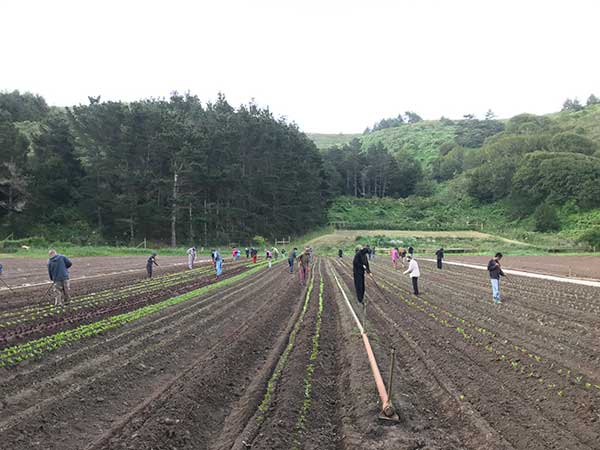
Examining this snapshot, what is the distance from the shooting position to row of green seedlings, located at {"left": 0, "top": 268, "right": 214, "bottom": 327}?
12.1m

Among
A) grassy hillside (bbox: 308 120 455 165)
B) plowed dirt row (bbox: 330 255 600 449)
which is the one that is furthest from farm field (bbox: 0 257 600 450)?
grassy hillside (bbox: 308 120 455 165)

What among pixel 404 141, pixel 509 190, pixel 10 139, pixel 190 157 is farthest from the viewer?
pixel 404 141

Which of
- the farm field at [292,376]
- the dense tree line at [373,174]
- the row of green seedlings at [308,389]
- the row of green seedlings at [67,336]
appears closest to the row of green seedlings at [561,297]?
the farm field at [292,376]

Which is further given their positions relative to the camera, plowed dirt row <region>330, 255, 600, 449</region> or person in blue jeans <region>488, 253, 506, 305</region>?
person in blue jeans <region>488, 253, 506, 305</region>

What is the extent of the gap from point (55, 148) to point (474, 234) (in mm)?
59450

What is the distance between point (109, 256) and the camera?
41.6m

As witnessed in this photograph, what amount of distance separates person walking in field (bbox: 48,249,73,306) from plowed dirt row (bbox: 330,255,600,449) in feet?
29.2

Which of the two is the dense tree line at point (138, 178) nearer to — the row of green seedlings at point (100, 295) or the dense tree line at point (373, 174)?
the row of green seedlings at point (100, 295)

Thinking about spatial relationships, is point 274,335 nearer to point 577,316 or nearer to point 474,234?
point 577,316

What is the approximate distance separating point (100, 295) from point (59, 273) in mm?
3629

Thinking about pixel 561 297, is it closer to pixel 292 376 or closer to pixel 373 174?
pixel 292 376

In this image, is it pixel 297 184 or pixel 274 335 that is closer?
pixel 274 335

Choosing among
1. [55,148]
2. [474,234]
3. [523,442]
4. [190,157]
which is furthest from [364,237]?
[523,442]

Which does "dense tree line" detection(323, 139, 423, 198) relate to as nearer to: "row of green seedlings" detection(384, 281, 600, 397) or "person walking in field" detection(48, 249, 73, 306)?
"person walking in field" detection(48, 249, 73, 306)
